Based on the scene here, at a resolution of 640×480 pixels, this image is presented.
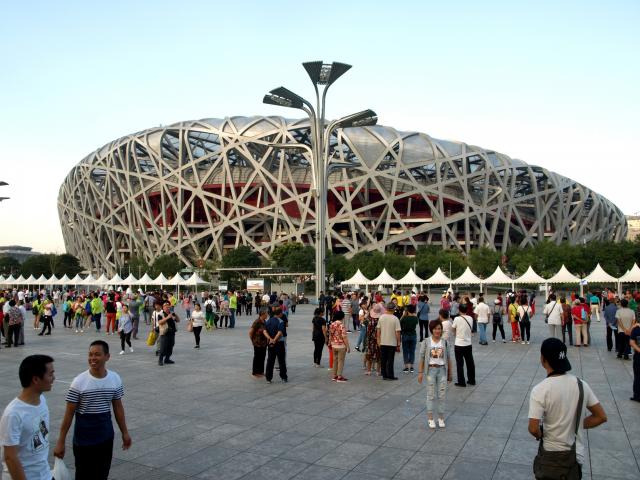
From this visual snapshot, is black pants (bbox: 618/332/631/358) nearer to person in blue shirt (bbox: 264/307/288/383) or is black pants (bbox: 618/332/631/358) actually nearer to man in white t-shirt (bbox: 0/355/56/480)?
person in blue shirt (bbox: 264/307/288/383)

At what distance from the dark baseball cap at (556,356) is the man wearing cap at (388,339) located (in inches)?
248

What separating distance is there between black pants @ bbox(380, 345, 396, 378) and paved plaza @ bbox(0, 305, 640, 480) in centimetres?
23

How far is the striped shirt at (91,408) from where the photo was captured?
3.91 metres

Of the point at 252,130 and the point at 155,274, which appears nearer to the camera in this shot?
the point at 155,274

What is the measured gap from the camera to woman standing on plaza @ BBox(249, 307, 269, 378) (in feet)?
34.4

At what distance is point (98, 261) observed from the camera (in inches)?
3041

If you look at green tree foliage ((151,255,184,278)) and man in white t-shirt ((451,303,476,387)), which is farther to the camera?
green tree foliage ((151,255,184,278))

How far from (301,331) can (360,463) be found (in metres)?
14.9

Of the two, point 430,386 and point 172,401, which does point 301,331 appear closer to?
point 172,401

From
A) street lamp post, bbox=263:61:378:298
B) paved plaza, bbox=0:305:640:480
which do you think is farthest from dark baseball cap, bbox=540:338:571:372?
street lamp post, bbox=263:61:378:298

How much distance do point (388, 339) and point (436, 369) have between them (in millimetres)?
2921

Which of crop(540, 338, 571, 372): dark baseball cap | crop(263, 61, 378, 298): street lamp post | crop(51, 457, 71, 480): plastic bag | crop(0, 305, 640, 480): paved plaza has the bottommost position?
crop(0, 305, 640, 480): paved plaza

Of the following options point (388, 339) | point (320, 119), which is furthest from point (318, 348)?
point (320, 119)

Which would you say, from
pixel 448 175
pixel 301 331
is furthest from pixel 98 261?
pixel 301 331
